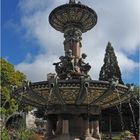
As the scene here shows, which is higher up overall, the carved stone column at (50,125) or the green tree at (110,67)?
the green tree at (110,67)

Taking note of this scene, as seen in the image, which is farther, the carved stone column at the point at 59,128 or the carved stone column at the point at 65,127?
the carved stone column at the point at 59,128

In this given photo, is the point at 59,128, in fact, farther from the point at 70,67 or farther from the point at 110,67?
the point at 110,67

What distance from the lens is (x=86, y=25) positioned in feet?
46.3

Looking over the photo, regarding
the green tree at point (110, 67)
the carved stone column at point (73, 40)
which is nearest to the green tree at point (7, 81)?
the green tree at point (110, 67)

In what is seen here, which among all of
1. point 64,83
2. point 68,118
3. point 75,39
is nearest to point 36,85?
point 64,83

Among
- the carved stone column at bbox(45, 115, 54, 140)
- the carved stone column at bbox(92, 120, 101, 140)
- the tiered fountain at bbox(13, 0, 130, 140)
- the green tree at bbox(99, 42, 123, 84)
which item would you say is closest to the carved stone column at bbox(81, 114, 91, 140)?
the tiered fountain at bbox(13, 0, 130, 140)

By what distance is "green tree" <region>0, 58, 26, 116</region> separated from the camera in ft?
120

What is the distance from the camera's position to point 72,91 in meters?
11.1

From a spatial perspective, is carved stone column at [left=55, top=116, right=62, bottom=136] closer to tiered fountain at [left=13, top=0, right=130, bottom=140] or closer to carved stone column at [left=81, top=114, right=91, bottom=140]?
tiered fountain at [left=13, top=0, right=130, bottom=140]

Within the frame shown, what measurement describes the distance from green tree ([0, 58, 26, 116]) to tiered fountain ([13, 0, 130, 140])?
23.4 meters

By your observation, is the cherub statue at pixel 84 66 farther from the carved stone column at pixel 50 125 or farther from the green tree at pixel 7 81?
the green tree at pixel 7 81

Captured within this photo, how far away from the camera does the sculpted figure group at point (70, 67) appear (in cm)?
1246

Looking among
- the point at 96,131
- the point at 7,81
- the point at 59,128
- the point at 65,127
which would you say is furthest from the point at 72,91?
the point at 7,81

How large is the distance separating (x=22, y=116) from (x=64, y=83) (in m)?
35.3
